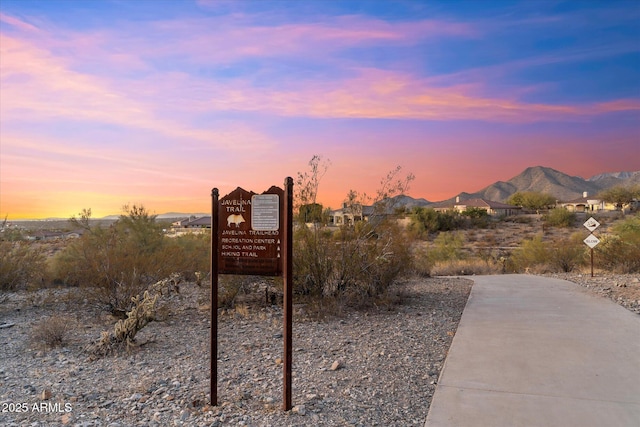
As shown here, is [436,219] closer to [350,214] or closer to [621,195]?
[621,195]

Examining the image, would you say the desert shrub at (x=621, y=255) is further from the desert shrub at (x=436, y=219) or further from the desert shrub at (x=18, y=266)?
the desert shrub at (x=436, y=219)

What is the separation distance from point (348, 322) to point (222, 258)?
4.55 meters

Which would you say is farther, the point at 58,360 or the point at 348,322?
the point at 348,322

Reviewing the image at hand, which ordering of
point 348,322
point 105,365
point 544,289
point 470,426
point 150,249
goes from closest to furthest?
point 470,426, point 105,365, point 348,322, point 544,289, point 150,249

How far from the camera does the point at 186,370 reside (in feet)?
23.2

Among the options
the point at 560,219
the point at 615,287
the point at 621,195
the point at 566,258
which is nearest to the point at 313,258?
the point at 615,287

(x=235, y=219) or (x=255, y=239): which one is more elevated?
(x=235, y=219)

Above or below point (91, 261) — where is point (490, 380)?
below

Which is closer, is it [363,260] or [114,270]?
[114,270]

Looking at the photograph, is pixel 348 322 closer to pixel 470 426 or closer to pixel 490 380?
pixel 490 380

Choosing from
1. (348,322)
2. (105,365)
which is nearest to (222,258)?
(105,365)

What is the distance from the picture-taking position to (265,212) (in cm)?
569

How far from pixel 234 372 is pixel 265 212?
8.08 feet

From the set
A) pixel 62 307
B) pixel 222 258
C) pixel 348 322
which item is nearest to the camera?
pixel 222 258
